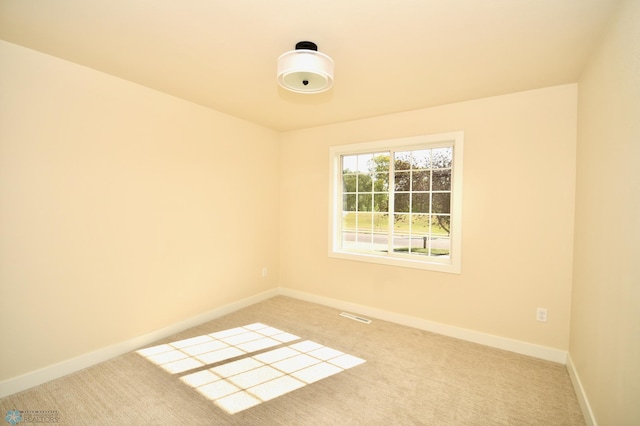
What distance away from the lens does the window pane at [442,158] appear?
312cm

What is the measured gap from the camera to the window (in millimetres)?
3094

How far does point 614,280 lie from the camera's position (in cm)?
150

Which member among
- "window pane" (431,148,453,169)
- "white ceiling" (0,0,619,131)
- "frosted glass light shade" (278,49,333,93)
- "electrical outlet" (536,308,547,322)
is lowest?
"electrical outlet" (536,308,547,322)

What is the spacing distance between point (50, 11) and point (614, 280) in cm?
355

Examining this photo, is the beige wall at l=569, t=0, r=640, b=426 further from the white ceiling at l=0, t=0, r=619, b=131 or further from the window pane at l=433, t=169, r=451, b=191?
the window pane at l=433, t=169, r=451, b=191

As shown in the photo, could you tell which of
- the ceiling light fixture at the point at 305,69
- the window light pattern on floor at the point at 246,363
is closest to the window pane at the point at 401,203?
the window light pattern on floor at the point at 246,363

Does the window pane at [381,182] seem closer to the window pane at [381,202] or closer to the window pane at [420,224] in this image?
the window pane at [381,202]

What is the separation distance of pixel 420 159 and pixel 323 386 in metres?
2.59

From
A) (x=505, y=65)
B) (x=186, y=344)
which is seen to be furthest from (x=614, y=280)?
(x=186, y=344)

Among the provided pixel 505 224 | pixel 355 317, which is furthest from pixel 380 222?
pixel 505 224

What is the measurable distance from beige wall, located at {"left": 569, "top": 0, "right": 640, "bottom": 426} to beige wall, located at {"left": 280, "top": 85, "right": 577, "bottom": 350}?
0.30 m

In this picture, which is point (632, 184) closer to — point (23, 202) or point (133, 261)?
point (133, 261)

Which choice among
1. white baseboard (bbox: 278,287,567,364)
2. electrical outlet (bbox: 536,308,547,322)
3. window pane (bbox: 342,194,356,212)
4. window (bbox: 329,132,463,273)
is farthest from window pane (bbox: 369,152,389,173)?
electrical outlet (bbox: 536,308,547,322)

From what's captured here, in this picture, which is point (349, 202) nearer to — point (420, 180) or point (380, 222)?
point (380, 222)
